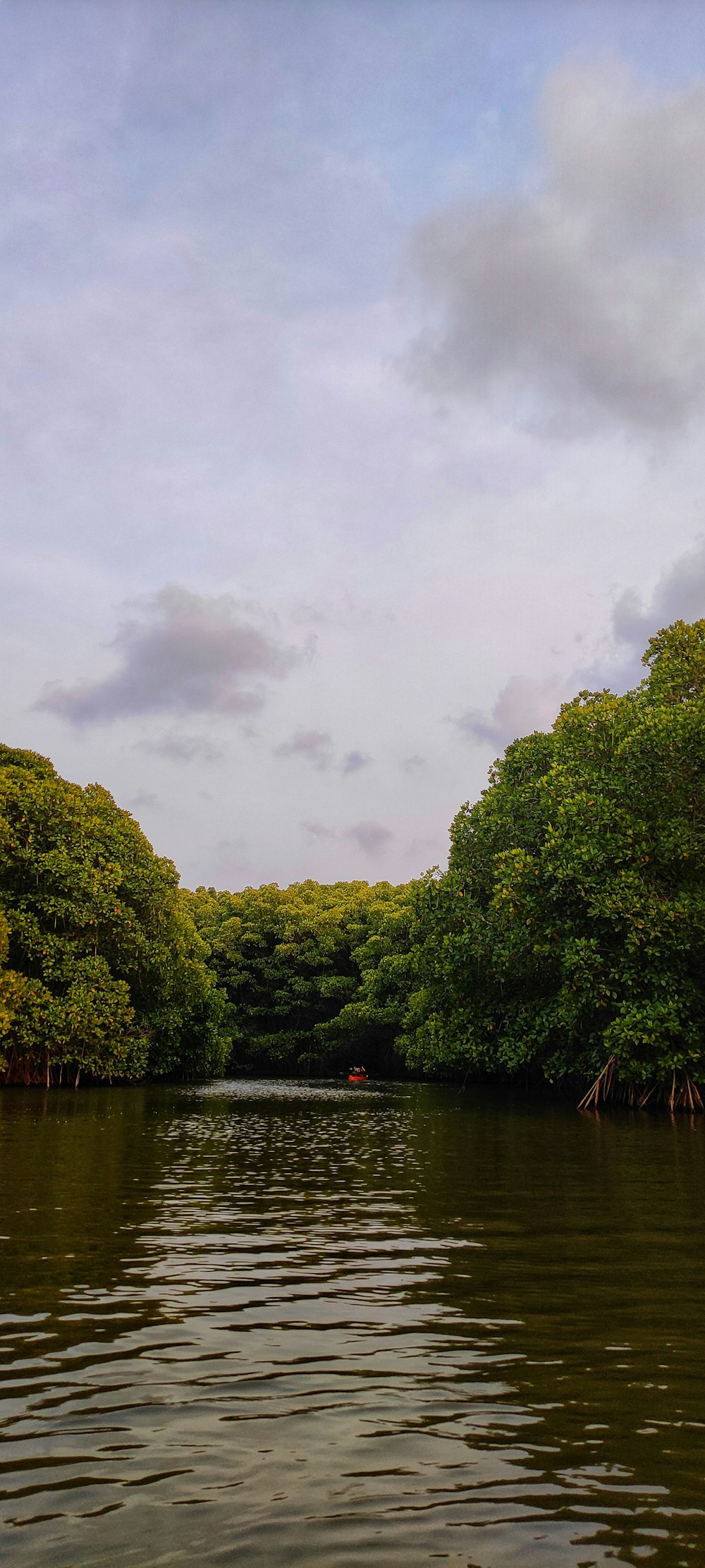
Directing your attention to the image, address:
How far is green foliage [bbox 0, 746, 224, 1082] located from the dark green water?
101ft

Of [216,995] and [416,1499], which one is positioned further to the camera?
[216,995]

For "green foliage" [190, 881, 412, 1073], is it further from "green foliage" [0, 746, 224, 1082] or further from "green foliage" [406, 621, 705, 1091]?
"green foliage" [406, 621, 705, 1091]

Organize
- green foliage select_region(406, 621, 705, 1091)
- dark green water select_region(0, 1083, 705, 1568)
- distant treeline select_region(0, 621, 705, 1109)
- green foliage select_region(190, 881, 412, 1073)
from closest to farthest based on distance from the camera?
dark green water select_region(0, 1083, 705, 1568), green foliage select_region(406, 621, 705, 1091), distant treeline select_region(0, 621, 705, 1109), green foliage select_region(190, 881, 412, 1073)

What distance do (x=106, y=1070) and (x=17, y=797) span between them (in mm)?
13729

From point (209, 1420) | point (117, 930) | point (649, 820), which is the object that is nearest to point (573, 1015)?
point (649, 820)

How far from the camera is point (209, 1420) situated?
5598 millimetres

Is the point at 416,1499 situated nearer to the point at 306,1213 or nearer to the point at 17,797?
the point at 306,1213

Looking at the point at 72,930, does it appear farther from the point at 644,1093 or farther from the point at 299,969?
the point at 299,969

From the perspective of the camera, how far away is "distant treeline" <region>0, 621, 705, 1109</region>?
102 ft

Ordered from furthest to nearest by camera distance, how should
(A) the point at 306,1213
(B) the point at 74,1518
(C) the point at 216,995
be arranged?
(C) the point at 216,995
(A) the point at 306,1213
(B) the point at 74,1518

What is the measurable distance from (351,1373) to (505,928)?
31.6 metres

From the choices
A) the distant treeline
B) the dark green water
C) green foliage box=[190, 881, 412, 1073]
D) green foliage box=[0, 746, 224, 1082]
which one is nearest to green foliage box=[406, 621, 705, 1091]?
the distant treeline

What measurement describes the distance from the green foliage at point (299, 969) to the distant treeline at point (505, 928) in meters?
10.0

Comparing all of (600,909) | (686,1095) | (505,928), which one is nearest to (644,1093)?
(686,1095)
